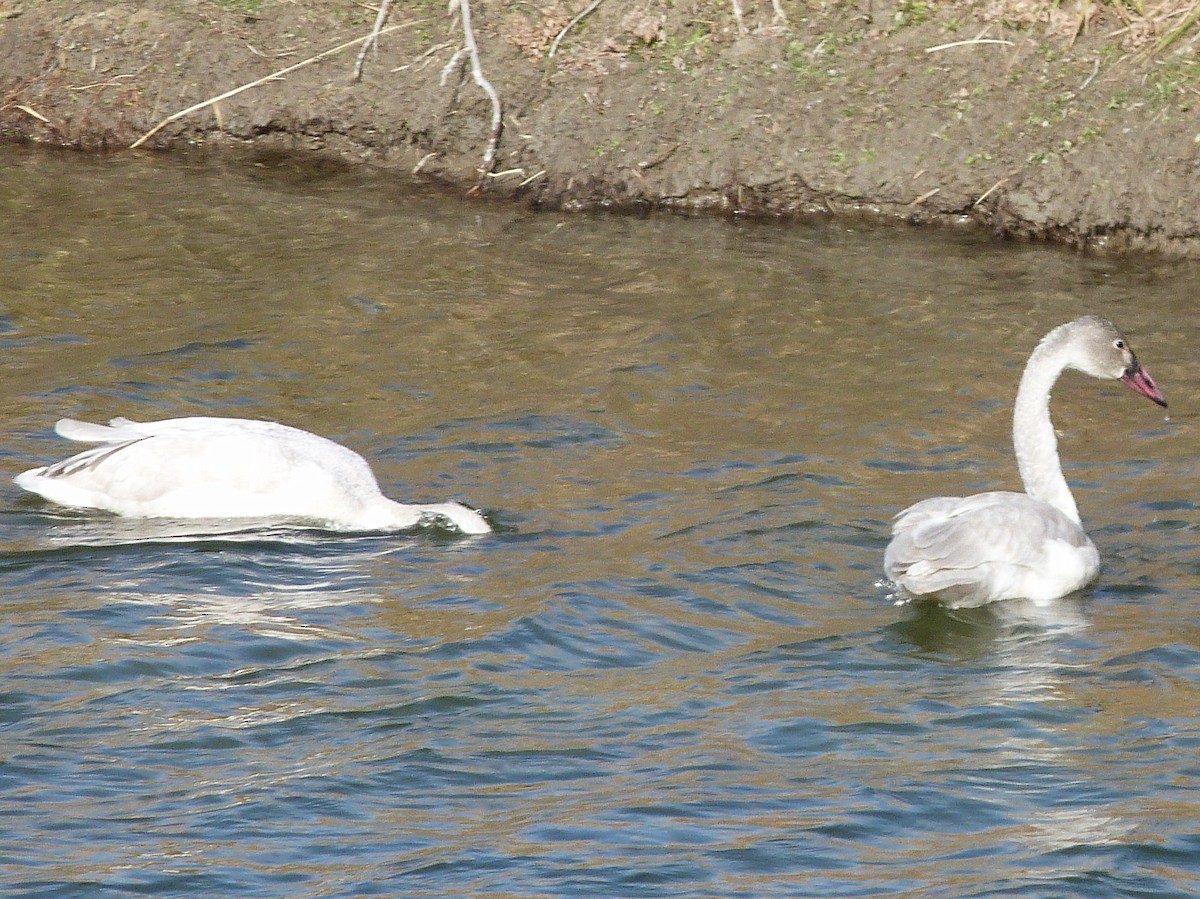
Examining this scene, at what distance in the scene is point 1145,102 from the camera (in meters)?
11.9

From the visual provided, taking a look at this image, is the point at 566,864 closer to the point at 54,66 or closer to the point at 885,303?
the point at 885,303

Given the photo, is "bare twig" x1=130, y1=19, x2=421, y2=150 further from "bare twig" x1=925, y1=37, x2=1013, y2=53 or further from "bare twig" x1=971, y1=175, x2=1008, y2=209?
"bare twig" x1=971, y1=175, x2=1008, y2=209

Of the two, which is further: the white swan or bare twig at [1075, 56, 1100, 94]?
bare twig at [1075, 56, 1100, 94]

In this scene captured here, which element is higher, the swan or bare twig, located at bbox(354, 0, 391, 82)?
bare twig, located at bbox(354, 0, 391, 82)

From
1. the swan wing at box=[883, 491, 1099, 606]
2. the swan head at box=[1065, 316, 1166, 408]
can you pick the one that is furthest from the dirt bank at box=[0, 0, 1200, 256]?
the swan wing at box=[883, 491, 1099, 606]

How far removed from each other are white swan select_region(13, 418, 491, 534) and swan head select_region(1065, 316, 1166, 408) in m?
2.71

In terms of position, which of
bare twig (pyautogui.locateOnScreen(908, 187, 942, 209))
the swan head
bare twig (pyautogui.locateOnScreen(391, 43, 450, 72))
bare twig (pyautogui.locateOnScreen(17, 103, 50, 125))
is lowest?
the swan head

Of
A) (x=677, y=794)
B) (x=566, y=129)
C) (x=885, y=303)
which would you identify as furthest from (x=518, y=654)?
(x=566, y=129)

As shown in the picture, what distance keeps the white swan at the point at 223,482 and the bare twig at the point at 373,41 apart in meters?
5.94

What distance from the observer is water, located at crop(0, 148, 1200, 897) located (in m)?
4.90

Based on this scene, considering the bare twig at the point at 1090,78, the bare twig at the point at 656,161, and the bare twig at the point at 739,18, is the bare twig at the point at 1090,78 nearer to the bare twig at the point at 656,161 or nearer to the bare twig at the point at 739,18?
the bare twig at the point at 739,18

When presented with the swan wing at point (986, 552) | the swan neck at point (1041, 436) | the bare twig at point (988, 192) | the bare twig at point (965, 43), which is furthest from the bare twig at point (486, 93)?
the swan wing at point (986, 552)


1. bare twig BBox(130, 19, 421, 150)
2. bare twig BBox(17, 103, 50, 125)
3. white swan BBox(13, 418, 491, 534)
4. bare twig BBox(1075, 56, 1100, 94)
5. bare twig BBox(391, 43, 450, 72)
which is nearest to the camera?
white swan BBox(13, 418, 491, 534)

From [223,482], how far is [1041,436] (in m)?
3.39
